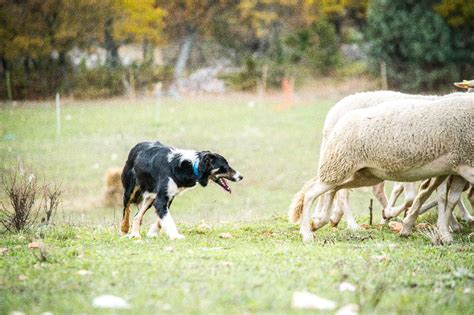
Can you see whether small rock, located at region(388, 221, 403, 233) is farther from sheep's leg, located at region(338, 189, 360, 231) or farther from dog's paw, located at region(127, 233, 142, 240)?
dog's paw, located at region(127, 233, 142, 240)

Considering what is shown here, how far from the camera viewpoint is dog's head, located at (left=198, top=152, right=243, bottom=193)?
11031 millimetres

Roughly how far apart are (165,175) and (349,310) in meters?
5.14

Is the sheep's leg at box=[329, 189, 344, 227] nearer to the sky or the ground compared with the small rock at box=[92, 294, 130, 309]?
nearer to the ground

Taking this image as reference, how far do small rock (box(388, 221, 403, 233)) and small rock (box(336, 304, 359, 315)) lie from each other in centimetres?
506

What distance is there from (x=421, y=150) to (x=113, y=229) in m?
4.70

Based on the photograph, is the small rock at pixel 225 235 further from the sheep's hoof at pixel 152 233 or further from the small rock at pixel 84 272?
the small rock at pixel 84 272

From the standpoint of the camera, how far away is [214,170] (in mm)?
11172

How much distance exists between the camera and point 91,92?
38.4m

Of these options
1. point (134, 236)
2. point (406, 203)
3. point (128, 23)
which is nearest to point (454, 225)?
point (406, 203)

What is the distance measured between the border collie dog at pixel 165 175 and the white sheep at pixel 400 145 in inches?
55.9

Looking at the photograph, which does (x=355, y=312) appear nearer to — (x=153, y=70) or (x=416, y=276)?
(x=416, y=276)

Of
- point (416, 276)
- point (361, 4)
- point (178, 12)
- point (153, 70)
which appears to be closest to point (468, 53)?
point (361, 4)

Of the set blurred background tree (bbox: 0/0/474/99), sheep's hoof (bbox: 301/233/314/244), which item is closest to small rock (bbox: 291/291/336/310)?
sheep's hoof (bbox: 301/233/314/244)

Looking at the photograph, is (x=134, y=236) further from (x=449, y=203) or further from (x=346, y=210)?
(x=449, y=203)
